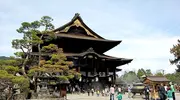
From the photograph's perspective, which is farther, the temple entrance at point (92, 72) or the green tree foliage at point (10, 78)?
the temple entrance at point (92, 72)

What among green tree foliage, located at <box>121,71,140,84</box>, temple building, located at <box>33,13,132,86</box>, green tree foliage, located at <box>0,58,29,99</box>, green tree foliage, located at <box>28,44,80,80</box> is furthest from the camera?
green tree foliage, located at <box>121,71,140,84</box>

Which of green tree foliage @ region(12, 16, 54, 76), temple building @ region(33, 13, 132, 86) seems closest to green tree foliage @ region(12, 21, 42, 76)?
green tree foliage @ region(12, 16, 54, 76)

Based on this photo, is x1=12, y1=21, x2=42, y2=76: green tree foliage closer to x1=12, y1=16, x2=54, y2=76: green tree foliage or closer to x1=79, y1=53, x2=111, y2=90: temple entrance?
x1=12, y1=16, x2=54, y2=76: green tree foliage

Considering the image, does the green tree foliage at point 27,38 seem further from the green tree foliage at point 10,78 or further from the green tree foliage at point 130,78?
the green tree foliage at point 130,78

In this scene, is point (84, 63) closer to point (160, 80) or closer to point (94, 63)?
point (94, 63)

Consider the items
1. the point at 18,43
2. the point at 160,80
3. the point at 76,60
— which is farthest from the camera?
the point at 76,60

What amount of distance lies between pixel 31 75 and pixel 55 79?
2509 millimetres

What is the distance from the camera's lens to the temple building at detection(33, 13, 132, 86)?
35.8 m

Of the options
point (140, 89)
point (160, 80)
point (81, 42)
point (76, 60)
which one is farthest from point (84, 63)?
point (160, 80)

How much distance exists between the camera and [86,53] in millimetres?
35031

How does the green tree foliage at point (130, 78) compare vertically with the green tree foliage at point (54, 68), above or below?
above

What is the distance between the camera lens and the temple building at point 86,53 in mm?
35844

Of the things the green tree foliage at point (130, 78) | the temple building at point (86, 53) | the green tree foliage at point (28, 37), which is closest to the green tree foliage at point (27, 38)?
the green tree foliage at point (28, 37)

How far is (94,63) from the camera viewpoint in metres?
37.1
